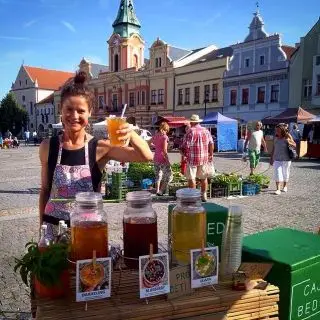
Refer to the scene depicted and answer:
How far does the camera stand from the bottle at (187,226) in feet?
4.93

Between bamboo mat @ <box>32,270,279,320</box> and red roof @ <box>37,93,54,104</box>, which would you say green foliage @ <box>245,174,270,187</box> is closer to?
bamboo mat @ <box>32,270,279,320</box>

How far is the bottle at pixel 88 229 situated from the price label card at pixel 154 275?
19 cm

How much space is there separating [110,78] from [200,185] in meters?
39.1

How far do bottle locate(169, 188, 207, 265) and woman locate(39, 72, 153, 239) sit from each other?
690 millimetres

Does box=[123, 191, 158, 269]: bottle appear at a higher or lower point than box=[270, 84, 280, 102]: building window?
lower

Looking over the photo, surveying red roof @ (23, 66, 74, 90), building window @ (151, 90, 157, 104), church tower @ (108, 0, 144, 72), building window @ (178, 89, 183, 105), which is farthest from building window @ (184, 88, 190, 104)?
red roof @ (23, 66, 74, 90)

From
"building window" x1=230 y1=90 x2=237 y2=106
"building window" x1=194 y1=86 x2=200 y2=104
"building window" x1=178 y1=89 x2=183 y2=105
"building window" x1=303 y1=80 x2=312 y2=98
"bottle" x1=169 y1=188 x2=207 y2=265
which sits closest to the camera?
"bottle" x1=169 y1=188 x2=207 y2=265

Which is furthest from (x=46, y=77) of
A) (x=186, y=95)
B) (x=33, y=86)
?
(x=186, y=95)

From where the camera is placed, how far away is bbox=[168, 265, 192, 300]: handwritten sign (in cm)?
139

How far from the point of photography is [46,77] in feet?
228

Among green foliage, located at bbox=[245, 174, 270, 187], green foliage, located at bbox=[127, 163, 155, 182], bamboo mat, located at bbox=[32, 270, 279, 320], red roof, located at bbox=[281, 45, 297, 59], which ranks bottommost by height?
green foliage, located at bbox=[245, 174, 270, 187]

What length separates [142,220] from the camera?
1538 mm

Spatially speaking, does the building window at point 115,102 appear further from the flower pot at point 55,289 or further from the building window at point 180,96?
the flower pot at point 55,289

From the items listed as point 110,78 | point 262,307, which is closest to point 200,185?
point 262,307
